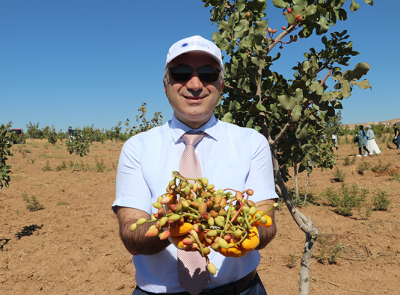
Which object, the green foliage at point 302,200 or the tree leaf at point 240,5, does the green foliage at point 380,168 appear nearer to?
the green foliage at point 302,200

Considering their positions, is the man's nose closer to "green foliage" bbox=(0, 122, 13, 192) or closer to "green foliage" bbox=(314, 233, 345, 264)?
"green foliage" bbox=(314, 233, 345, 264)

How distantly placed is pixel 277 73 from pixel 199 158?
1.58m

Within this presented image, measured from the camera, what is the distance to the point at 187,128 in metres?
1.87

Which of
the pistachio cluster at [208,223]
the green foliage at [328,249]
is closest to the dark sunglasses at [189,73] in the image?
the pistachio cluster at [208,223]

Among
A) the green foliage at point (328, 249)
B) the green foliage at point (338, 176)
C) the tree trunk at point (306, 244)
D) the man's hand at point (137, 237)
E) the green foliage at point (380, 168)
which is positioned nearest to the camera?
the man's hand at point (137, 237)

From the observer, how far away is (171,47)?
1836 mm

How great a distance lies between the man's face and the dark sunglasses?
0.02 meters

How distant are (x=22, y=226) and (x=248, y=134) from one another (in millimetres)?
7449

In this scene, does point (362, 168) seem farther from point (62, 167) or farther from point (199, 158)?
point (62, 167)

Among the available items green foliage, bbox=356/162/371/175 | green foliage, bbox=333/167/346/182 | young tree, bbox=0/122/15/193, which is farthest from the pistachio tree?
green foliage, bbox=356/162/371/175

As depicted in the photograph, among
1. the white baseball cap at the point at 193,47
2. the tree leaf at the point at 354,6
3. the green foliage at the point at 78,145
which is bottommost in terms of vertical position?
the white baseball cap at the point at 193,47

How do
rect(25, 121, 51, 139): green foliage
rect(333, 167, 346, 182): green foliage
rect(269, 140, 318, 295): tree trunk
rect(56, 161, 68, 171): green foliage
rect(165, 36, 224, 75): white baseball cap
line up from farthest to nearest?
rect(25, 121, 51, 139): green foliage
rect(56, 161, 68, 171): green foliage
rect(333, 167, 346, 182): green foliage
rect(269, 140, 318, 295): tree trunk
rect(165, 36, 224, 75): white baseball cap

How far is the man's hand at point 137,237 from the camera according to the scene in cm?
130

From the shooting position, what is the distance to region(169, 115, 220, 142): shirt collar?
1835 mm
